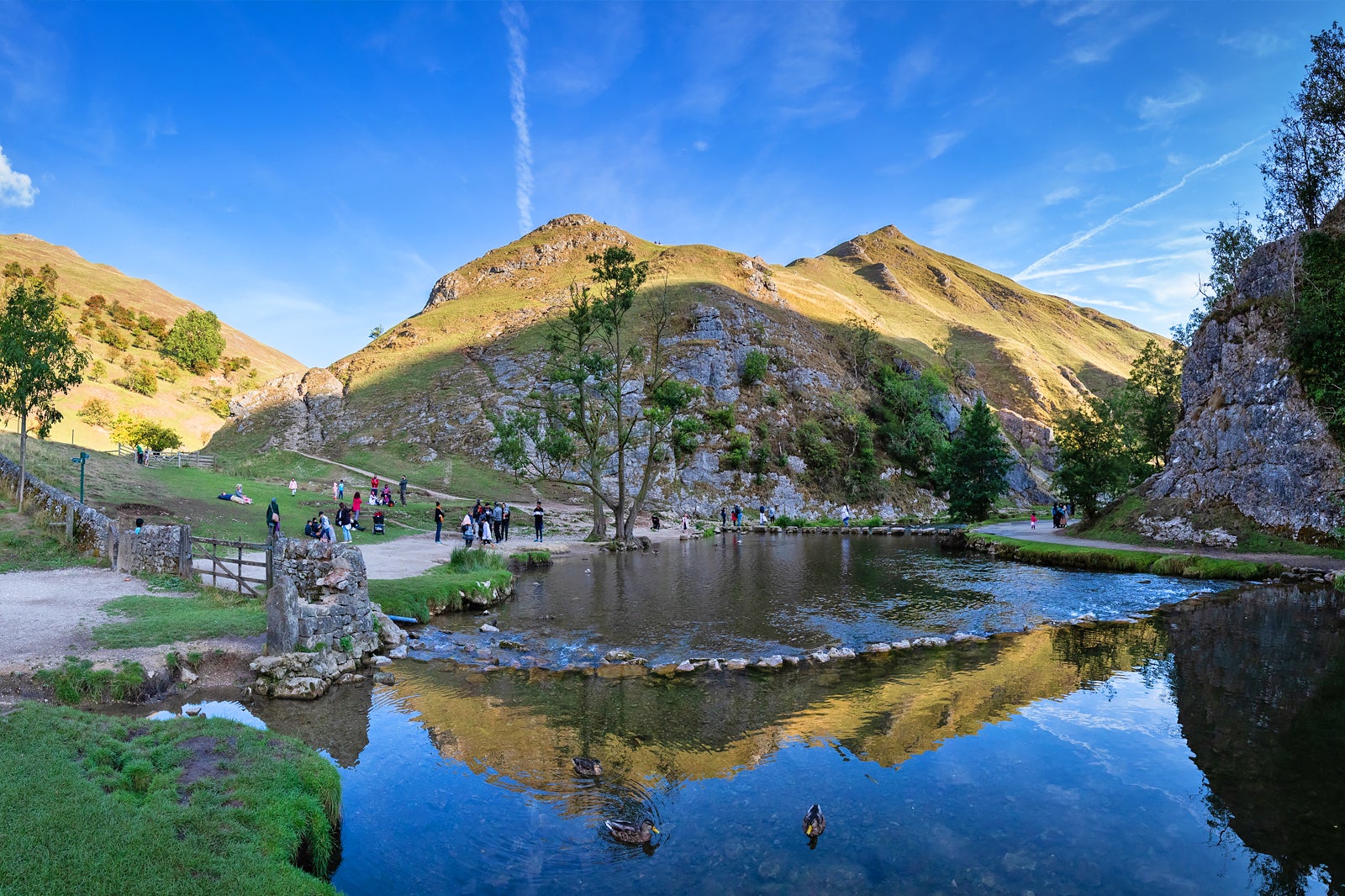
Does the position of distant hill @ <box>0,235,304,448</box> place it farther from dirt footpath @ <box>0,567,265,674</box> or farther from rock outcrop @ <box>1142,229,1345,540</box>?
rock outcrop @ <box>1142,229,1345,540</box>

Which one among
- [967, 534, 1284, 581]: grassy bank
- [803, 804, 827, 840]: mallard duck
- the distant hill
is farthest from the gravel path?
the distant hill

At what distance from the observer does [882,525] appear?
6819cm

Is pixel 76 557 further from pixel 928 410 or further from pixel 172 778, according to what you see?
pixel 928 410

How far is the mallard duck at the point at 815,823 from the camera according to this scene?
332 inches

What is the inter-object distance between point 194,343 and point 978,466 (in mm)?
164726

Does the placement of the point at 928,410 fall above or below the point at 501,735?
above

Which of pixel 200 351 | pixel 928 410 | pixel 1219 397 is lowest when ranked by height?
pixel 1219 397

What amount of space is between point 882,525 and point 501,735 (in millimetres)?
62084

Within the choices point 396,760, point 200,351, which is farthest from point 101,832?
point 200,351

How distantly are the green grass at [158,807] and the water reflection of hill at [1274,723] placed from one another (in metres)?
11.4

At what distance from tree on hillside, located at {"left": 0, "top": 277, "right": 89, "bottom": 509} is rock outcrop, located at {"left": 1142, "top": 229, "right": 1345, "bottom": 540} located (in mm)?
57643

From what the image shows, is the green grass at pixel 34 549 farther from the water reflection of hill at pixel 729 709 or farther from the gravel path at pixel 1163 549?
the gravel path at pixel 1163 549

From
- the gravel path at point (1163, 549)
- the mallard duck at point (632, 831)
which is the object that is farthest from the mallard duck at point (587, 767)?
the gravel path at point (1163, 549)

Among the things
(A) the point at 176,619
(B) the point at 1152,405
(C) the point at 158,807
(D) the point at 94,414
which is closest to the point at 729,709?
(C) the point at 158,807
